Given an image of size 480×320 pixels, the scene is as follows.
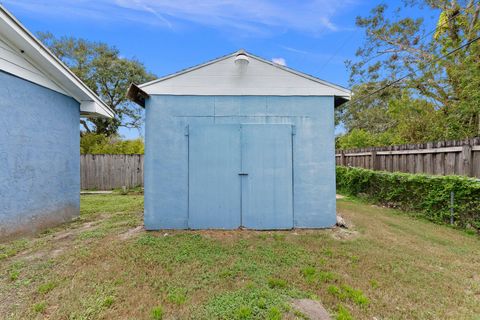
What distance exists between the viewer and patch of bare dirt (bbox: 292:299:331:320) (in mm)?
2154

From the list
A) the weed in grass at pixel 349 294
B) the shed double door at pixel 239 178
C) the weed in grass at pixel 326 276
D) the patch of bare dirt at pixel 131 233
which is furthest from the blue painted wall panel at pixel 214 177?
the weed in grass at pixel 349 294

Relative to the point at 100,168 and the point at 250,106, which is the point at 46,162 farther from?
the point at 100,168

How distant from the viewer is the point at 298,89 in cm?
452

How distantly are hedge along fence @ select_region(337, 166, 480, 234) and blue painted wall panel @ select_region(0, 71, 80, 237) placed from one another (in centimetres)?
826

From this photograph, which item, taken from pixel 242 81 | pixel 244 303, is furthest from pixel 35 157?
pixel 244 303

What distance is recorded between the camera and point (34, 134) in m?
4.43

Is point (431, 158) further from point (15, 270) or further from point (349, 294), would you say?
point (15, 270)

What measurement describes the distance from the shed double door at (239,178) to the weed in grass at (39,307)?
2.37 meters

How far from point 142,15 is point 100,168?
634 centimetres

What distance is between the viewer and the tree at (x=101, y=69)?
47.4 ft

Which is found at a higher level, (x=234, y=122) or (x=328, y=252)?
(x=234, y=122)

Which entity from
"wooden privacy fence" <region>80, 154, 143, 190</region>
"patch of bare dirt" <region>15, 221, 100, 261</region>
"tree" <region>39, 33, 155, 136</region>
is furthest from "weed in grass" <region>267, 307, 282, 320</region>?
"tree" <region>39, 33, 155, 136</region>

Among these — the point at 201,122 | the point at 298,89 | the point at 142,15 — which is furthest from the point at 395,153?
the point at 142,15

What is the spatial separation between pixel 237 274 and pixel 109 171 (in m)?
9.06
